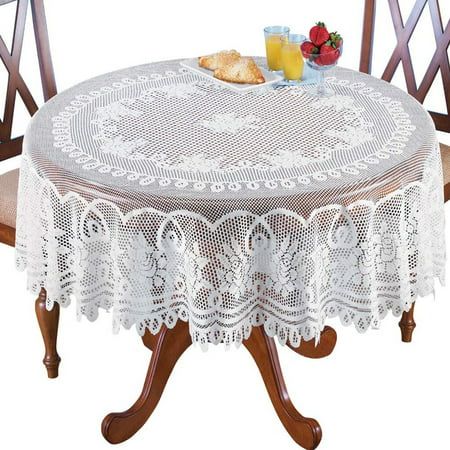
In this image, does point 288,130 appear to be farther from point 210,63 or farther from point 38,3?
point 38,3

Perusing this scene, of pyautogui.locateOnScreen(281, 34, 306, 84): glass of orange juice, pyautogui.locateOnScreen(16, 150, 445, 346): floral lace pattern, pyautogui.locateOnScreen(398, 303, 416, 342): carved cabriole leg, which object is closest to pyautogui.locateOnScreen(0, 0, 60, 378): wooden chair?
pyautogui.locateOnScreen(16, 150, 445, 346): floral lace pattern

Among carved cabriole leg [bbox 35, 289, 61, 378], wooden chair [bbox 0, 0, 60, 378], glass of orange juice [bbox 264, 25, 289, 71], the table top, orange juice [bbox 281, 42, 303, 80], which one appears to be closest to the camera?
the table top

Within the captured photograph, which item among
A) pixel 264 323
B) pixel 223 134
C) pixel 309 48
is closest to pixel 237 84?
pixel 309 48

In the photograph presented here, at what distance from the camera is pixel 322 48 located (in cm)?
423

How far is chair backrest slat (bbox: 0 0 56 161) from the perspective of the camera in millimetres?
4699

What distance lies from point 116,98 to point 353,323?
4.20 ft

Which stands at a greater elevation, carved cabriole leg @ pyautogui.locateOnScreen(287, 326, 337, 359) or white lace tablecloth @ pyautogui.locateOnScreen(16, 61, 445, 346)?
white lace tablecloth @ pyautogui.locateOnScreen(16, 61, 445, 346)

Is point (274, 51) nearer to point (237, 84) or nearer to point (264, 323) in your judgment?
point (237, 84)

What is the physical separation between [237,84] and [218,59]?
0.51 ft

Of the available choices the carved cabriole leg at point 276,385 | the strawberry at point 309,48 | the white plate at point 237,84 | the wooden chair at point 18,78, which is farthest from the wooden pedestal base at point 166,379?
the strawberry at point 309,48

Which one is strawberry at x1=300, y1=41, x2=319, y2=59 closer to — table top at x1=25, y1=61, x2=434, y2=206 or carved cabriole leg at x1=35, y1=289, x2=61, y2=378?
table top at x1=25, y1=61, x2=434, y2=206

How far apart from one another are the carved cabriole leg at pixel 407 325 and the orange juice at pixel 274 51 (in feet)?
3.51

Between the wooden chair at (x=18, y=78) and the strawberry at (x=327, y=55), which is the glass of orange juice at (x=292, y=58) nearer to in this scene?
the strawberry at (x=327, y=55)

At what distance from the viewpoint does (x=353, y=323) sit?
3.67 meters
